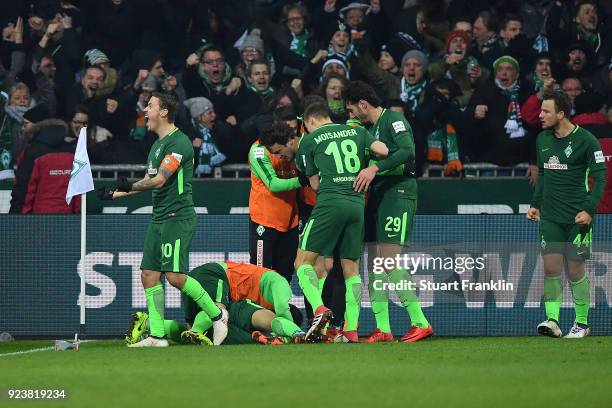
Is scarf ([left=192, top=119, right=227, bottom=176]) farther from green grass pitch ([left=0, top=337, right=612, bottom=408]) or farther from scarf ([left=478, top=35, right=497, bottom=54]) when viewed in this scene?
green grass pitch ([left=0, top=337, right=612, bottom=408])

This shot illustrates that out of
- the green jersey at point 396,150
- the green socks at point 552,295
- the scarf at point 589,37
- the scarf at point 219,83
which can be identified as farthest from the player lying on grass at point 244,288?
the scarf at point 589,37

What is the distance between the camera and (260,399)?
25.9ft

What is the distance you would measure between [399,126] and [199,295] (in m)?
2.29

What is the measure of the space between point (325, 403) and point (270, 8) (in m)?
10.8

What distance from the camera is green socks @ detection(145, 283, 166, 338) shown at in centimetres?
1151

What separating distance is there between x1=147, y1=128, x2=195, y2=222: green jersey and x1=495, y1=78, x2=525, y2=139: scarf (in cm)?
484

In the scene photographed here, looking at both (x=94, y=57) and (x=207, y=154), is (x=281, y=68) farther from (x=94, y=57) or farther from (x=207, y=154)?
(x=94, y=57)

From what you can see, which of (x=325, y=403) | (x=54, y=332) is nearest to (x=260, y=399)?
(x=325, y=403)

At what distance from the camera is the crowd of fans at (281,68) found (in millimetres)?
15172

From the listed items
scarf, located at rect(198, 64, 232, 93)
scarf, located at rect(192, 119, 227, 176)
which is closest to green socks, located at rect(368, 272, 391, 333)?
scarf, located at rect(192, 119, 227, 176)

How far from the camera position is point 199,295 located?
11477mm

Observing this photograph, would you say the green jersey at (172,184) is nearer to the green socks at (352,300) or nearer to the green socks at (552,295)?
the green socks at (352,300)

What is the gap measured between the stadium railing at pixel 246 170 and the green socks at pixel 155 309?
12.4ft

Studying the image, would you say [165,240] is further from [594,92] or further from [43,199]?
[594,92]
